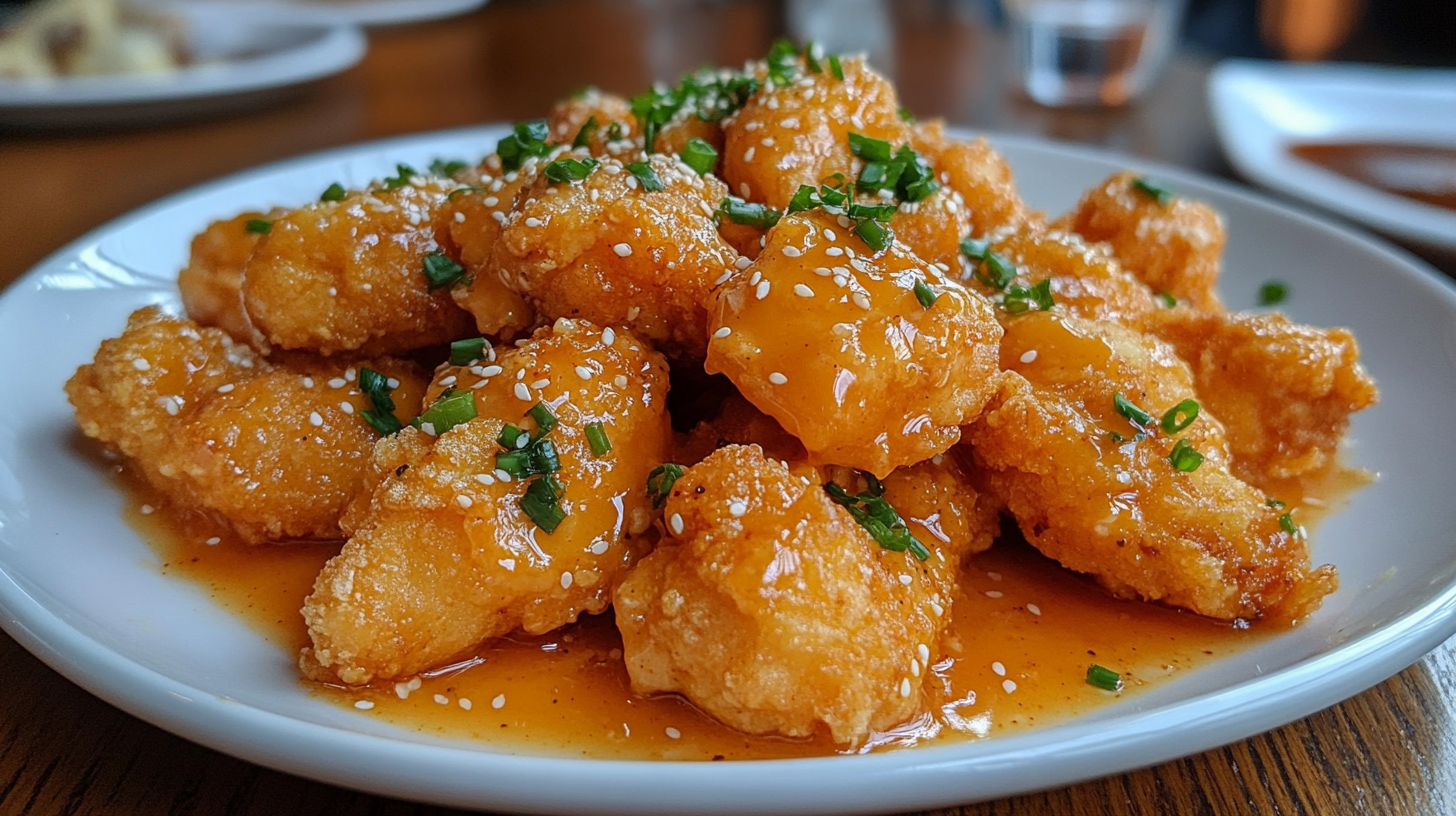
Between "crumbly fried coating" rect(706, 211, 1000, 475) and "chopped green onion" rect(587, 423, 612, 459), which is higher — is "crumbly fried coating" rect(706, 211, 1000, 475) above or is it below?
above

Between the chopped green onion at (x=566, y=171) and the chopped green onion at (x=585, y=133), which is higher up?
the chopped green onion at (x=566, y=171)

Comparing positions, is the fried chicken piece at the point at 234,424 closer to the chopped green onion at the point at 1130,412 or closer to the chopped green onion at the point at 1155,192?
the chopped green onion at the point at 1130,412

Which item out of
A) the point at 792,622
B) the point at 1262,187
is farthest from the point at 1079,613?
the point at 1262,187

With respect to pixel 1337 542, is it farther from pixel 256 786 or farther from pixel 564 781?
pixel 256 786

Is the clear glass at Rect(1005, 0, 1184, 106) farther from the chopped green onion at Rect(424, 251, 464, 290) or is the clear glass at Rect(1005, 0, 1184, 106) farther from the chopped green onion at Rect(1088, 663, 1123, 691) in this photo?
the chopped green onion at Rect(1088, 663, 1123, 691)

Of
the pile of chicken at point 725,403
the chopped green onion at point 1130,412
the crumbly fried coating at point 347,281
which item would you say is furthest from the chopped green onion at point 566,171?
the chopped green onion at point 1130,412

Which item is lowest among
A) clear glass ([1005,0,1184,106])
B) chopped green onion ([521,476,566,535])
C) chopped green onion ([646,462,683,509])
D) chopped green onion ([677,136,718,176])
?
clear glass ([1005,0,1184,106])

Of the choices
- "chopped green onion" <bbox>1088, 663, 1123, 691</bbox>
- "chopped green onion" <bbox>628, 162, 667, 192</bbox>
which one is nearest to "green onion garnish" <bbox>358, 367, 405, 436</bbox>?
"chopped green onion" <bbox>628, 162, 667, 192</bbox>
